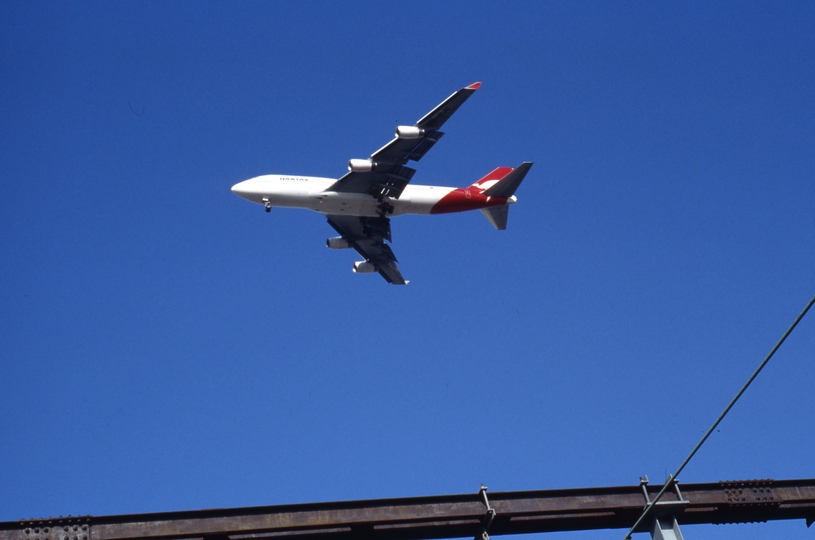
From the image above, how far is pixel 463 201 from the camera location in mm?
40625

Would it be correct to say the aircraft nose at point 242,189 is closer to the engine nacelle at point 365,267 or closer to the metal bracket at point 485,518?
the engine nacelle at point 365,267

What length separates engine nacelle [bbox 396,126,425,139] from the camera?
36.9 metres

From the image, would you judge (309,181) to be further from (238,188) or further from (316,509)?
(316,509)

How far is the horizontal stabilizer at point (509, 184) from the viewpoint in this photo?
3975cm

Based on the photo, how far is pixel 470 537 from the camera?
1769cm

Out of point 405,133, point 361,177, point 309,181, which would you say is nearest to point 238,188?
point 309,181

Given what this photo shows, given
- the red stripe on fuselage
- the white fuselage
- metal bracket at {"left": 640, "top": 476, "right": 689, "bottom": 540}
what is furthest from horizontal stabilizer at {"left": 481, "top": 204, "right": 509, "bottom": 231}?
metal bracket at {"left": 640, "top": 476, "right": 689, "bottom": 540}

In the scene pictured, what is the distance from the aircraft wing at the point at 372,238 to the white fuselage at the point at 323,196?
1595mm

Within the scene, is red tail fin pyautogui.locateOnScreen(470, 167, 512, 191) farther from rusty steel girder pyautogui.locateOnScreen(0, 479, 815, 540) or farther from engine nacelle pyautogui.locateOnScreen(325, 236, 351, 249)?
rusty steel girder pyautogui.locateOnScreen(0, 479, 815, 540)

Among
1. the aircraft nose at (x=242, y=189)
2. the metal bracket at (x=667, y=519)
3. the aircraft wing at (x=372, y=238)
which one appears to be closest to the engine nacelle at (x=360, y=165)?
the aircraft wing at (x=372, y=238)

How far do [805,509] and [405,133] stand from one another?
2313cm

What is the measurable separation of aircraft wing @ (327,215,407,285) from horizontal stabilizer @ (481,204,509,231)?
4957 millimetres

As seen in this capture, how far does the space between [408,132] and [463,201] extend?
5317 mm

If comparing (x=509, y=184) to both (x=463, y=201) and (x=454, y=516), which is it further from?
(x=454, y=516)
